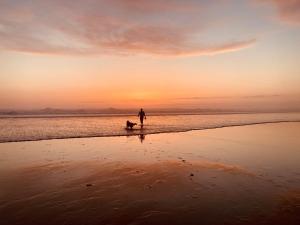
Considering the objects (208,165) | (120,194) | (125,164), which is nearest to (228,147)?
(208,165)

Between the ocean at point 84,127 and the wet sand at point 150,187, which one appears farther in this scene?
the ocean at point 84,127

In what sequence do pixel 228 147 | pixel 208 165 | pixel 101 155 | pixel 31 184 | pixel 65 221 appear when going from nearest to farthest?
pixel 65 221
pixel 31 184
pixel 208 165
pixel 101 155
pixel 228 147

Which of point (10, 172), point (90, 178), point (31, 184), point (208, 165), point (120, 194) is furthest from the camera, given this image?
point (208, 165)

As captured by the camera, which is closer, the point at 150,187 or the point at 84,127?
the point at 150,187

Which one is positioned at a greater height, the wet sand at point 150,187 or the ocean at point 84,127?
the ocean at point 84,127

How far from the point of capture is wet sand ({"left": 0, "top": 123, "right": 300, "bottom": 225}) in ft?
20.5

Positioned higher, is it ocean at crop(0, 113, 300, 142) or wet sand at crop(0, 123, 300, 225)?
ocean at crop(0, 113, 300, 142)

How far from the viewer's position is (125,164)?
11.8 m

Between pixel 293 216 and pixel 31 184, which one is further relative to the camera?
pixel 31 184

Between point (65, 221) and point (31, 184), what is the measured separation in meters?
3.50

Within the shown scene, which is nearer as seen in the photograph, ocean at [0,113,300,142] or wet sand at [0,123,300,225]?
wet sand at [0,123,300,225]

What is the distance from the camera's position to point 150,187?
8.53 metres

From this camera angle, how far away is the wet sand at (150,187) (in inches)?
246

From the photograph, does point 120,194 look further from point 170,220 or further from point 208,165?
point 208,165
